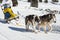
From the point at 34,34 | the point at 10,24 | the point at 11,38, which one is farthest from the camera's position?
the point at 10,24

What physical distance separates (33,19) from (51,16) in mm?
827

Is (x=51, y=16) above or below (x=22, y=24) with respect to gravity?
above

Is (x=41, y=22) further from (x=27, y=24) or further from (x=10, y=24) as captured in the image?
(x=10, y=24)

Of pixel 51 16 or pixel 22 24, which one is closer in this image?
pixel 51 16

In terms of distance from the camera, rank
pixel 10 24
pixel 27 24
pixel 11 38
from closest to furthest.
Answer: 1. pixel 11 38
2. pixel 27 24
3. pixel 10 24

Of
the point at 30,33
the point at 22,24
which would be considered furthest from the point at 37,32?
the point at 22,24

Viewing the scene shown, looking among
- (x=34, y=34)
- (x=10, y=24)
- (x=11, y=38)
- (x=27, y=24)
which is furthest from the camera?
(x=10, y=24)

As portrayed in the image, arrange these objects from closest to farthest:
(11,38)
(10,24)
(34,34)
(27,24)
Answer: (11,38)
(34,34)
(27,24)
(10,24)

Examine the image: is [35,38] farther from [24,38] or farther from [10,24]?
[10,24]

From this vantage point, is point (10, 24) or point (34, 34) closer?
point (34, 34)

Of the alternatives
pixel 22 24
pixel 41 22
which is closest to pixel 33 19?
pixel 41 22

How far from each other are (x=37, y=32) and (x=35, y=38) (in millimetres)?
1343

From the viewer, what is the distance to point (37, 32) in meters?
10.7

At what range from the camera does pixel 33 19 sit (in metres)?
10.6
